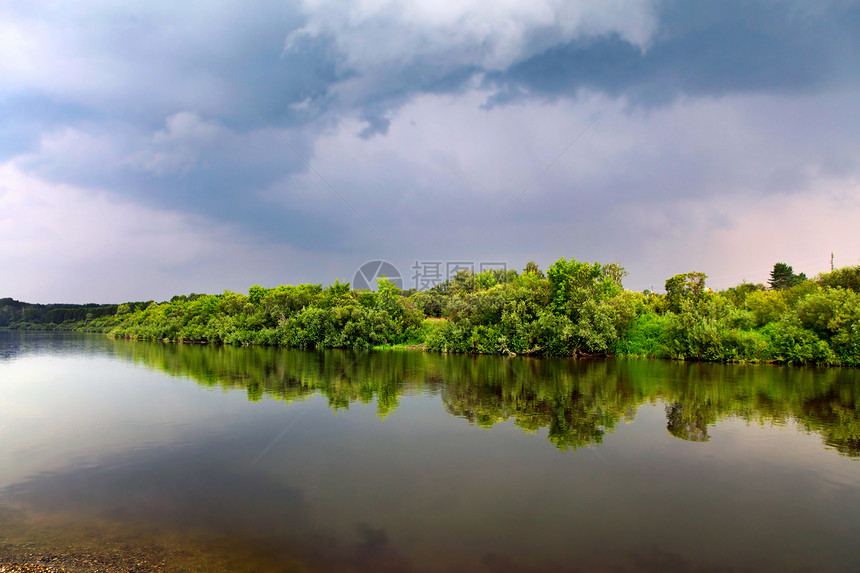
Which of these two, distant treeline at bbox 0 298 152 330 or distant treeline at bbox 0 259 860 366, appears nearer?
distant treeline at bbox 0 259 860 366

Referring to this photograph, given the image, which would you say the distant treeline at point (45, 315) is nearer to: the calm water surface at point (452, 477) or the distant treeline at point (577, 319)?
the distant treeline at point (577, 319)

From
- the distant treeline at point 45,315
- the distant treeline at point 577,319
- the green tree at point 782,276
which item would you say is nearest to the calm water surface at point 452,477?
the distant treeline at point 577,319

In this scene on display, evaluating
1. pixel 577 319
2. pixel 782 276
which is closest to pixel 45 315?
pixel 577 319

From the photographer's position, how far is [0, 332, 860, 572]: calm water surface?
7.12 meters

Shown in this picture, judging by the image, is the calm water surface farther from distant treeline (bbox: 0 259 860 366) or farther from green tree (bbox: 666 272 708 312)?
green tree (bbox: 666 272 708 312)

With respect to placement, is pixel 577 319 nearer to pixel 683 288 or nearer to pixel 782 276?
pixel 683 288

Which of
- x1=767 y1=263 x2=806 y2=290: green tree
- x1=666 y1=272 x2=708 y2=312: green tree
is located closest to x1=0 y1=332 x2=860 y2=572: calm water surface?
x1=666 y1=272 x2=708 y2=312: green tree

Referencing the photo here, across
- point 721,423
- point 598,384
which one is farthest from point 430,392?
point 721,423

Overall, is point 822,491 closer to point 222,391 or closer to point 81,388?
point 222,391

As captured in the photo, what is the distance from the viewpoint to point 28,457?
1156 cm

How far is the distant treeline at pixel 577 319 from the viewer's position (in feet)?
118

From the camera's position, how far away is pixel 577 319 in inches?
1811

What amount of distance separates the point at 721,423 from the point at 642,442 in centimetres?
459

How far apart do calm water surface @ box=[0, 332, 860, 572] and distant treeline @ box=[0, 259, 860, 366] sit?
18093 millimetres
